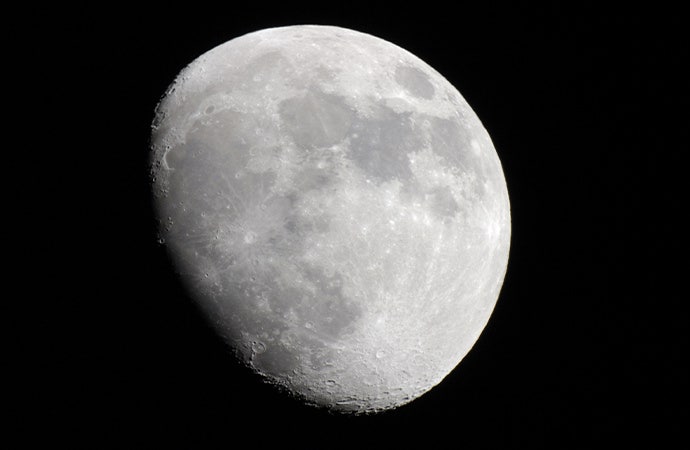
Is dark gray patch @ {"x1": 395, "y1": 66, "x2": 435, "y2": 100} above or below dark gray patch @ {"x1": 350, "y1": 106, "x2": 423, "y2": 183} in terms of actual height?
above

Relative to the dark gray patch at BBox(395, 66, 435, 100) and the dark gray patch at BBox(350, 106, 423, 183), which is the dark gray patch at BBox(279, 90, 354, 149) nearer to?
the dark gray patch at BBox(350, 106, 423, 183)

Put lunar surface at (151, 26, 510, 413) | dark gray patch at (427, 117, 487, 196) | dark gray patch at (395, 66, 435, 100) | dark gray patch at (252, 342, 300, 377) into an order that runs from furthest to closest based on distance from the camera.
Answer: dark gray patch at (395, 66, 435, 100)
dark gray patch at (427, 117, 487, 196)
dark gray patch at (252, 342, 300, 377)
lunar surface at (151, 26, 510, 413)

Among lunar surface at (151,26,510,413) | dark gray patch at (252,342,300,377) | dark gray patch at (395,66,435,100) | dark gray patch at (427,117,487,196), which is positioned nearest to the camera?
lunar surface at (151,26,510,413)

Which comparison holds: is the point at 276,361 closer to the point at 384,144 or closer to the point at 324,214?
the point at 324,214

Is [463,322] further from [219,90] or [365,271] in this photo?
[219,90]

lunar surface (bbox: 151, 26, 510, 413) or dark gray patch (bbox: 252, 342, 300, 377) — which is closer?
lunar surface (bbox: 151, 26, 510, 413)

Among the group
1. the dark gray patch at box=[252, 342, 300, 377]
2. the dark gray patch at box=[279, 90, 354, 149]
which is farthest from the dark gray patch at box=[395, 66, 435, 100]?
the dark gray patch at box=[252, 342, 300, 377]

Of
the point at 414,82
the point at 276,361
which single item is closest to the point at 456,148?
the point at 414,82

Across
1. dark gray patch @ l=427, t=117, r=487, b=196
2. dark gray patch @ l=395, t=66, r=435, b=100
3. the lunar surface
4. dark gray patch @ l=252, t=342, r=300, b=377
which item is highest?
dark gray patch @ l=395, t=66, r=435, b=100
